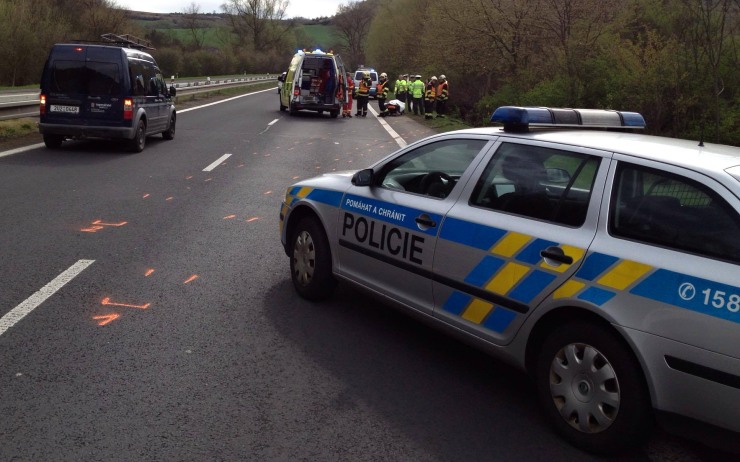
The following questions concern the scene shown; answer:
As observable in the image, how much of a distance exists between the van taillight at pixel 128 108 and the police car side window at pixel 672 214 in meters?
12.1

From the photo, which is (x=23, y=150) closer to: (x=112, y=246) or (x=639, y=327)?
(x=112, y=246)

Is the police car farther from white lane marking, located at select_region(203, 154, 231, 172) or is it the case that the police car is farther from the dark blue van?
the dark blue van

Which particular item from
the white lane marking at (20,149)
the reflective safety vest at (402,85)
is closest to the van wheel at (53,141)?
the white lane marking at (20,149)

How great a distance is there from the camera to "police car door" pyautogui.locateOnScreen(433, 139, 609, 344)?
3.75 meters

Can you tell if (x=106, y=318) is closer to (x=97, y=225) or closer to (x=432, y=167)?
(x=432, y=167)

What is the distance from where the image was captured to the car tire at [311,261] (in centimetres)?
556

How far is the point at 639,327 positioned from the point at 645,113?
48.1 feet

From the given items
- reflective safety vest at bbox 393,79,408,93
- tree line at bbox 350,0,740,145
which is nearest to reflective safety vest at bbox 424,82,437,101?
tree line at bbox 350,0,740,145

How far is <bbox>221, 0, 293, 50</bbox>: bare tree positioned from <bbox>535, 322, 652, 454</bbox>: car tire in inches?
4240

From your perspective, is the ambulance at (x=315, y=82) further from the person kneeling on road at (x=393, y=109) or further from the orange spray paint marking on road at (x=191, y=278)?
the orange spray paint marking on road at (x=191, y=278)

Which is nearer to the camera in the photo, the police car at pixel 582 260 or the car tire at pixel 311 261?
the police car at pixel 582 260

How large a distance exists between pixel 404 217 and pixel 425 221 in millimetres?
239

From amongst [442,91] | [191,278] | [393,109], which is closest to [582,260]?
[191,278]

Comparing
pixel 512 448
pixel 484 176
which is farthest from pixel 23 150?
pixel 512 448
